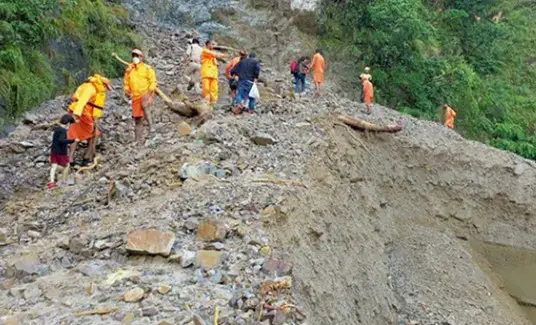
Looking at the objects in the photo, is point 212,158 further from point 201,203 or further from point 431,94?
point 431,94

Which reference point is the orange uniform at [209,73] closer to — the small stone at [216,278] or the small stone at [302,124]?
the small stone at [302,124]

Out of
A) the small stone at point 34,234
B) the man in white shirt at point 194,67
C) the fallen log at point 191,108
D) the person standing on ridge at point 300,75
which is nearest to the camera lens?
the small stone at point 34,234

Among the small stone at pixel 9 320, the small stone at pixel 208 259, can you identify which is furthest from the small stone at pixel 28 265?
the small stone at pixel 208 259

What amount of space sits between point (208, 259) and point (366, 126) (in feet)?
24.8

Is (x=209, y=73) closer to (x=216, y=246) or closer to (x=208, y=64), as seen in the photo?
→ (x=208, y=64)

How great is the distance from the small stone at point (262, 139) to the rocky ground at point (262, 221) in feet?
0.19

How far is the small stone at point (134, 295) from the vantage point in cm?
471

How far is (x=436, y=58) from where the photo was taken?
20672 millimetres

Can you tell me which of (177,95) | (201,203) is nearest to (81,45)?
(177,95)

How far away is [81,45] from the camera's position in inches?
515

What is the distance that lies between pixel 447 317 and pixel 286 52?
492 inches

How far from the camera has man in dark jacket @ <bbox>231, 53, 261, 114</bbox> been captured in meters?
10.6

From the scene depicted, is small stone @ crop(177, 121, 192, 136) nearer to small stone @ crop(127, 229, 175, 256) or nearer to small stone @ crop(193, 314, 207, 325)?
small stone @ crop(127, 229, 175, 256)

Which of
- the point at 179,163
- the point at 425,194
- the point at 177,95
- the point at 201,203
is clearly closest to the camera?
the point at 201,203
